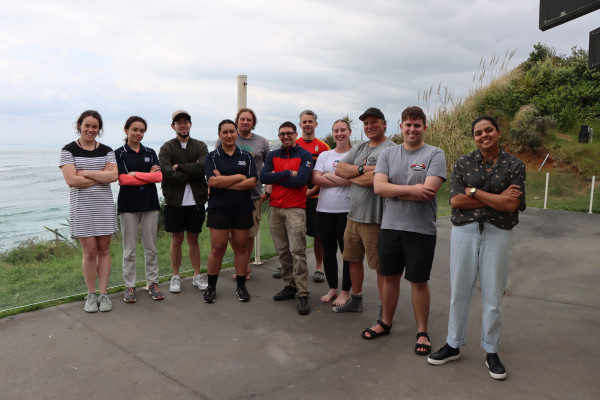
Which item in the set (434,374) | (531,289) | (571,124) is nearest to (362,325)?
(434,374)

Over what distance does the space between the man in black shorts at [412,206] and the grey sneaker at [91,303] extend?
2.66 metres

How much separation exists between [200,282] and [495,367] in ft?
10.2

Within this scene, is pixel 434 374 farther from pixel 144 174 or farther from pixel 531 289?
pixel 144 174

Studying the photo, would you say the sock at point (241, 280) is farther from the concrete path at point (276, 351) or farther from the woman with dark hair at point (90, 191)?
the woman with dark hair at point (90, 191)

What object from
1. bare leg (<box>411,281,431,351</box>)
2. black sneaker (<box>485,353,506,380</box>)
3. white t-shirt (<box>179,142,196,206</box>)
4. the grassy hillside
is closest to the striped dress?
white t-shirt (<box>179,142,196,206</box>)

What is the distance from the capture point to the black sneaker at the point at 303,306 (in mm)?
4355

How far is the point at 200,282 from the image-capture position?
201 inches

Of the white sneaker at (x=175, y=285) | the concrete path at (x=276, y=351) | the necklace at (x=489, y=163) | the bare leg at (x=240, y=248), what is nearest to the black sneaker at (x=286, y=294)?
the concrete path at (x=276, y=351)

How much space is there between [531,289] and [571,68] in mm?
17139

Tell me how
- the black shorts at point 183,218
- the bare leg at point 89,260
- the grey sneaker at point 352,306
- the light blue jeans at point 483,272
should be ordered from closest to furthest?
the light blue jeans at point 483,272
the bare leg at point 89,260
the grey sneaker at point 352,306
the black shorts at point 183,218

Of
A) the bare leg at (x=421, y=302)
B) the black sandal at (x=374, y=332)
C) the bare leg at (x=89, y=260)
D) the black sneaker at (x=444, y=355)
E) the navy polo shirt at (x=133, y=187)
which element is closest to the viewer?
the black sneaker at (x=444, y=355)

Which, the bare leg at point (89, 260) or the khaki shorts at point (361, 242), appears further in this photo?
the bare leg at point (89, 260)

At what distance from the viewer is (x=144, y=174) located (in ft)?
14.9

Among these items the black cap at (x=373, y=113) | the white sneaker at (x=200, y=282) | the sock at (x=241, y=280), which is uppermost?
the black cap at (x=373, y=113)
